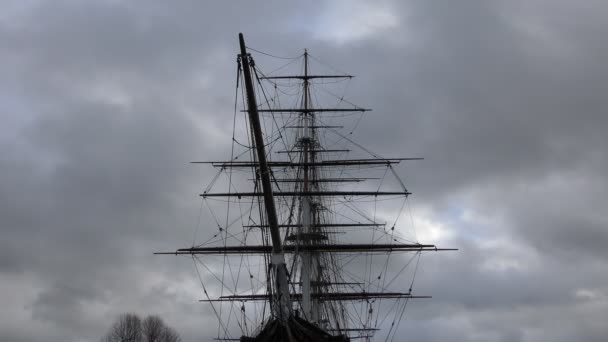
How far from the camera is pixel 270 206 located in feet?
98.6

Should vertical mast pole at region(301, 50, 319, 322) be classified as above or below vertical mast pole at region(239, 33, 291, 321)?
above

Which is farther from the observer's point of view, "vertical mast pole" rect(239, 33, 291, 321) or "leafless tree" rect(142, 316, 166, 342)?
"leafless tree" rect(142, 316, 166, 342)

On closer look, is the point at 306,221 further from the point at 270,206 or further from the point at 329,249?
the point at 270,206

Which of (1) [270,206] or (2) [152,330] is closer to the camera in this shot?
(1) [270,206]

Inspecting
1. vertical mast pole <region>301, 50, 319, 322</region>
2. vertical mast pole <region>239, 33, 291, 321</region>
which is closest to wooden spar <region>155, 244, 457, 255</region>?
vertical mast pole <region>301, 50, 319, 322</region>

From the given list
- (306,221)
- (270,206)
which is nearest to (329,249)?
(306,221)

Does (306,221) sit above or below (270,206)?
above

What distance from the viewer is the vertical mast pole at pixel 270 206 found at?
29.1 m

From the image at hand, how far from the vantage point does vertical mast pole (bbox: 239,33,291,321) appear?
29094 mm

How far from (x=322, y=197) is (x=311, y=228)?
8.21 feet

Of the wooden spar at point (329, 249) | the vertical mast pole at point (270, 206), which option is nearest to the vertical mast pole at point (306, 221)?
the wooden spar at point (329, 249)

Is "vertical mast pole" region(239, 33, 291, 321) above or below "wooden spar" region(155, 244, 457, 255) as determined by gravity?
below

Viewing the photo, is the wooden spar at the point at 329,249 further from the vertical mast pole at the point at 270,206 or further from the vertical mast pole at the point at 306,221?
the vertical mast pole at the point at 270,206

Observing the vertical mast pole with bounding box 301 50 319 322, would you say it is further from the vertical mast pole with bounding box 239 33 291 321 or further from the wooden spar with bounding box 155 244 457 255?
the vertical mast pole with bounding box 239 33 291 321
